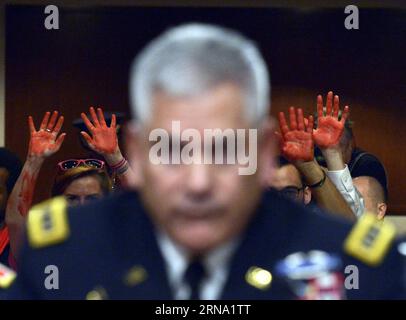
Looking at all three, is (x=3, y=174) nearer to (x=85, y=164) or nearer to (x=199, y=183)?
(x=85, y=164)

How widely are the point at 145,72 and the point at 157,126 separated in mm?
52

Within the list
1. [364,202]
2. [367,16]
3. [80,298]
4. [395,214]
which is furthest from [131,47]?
[80,298]

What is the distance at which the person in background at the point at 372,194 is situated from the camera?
2.31 metres

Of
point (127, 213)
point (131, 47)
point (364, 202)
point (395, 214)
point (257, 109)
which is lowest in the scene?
point (395, 214)

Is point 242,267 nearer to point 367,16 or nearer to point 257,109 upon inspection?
point 257,109

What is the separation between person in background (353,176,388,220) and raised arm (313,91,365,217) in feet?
0.60

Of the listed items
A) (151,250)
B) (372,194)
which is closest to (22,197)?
(372,194)

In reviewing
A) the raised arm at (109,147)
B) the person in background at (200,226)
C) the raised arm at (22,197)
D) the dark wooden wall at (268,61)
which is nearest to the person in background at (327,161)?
the raised arm at (109,147)

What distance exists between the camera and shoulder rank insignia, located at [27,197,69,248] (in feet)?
2.72

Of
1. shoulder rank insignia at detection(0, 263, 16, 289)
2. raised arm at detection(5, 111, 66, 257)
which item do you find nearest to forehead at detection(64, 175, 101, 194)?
raised arm at detection(5, 111, 66, 257)

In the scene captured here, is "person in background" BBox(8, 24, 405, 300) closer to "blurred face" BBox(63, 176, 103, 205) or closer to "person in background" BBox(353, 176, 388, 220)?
"blurred face" BBox(63, 176, 103, 205)

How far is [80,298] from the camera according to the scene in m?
0.87

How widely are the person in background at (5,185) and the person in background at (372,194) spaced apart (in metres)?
0.95

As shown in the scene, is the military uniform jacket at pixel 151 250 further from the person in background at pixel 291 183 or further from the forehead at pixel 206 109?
the person in background at pixel 291 183
